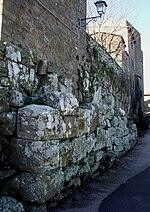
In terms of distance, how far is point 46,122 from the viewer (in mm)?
2803

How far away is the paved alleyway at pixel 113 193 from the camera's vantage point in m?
3.09

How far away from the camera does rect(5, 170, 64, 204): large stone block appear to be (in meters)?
2.67

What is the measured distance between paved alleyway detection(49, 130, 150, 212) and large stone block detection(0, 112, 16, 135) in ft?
3.61

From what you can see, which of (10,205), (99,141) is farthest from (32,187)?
(99,141)

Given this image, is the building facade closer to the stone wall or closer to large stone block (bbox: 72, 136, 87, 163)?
the stone wall

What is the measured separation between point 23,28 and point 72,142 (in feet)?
6.26

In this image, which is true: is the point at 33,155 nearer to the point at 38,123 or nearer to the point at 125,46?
the point at 38,123

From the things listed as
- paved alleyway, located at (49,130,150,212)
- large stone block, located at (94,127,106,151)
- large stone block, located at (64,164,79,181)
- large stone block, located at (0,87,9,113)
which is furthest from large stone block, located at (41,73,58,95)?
paved alleyway, located at (49,130,150,212)

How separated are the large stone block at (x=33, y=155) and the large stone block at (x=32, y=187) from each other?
8 cm

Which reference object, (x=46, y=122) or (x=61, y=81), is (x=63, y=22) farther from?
(x=46, y=122)

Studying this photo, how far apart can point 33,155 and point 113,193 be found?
1662 mm

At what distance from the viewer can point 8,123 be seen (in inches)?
114

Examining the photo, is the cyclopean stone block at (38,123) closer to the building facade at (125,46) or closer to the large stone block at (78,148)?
the large stone block at (78,148)

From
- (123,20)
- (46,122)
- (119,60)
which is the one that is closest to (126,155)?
(46,122)
